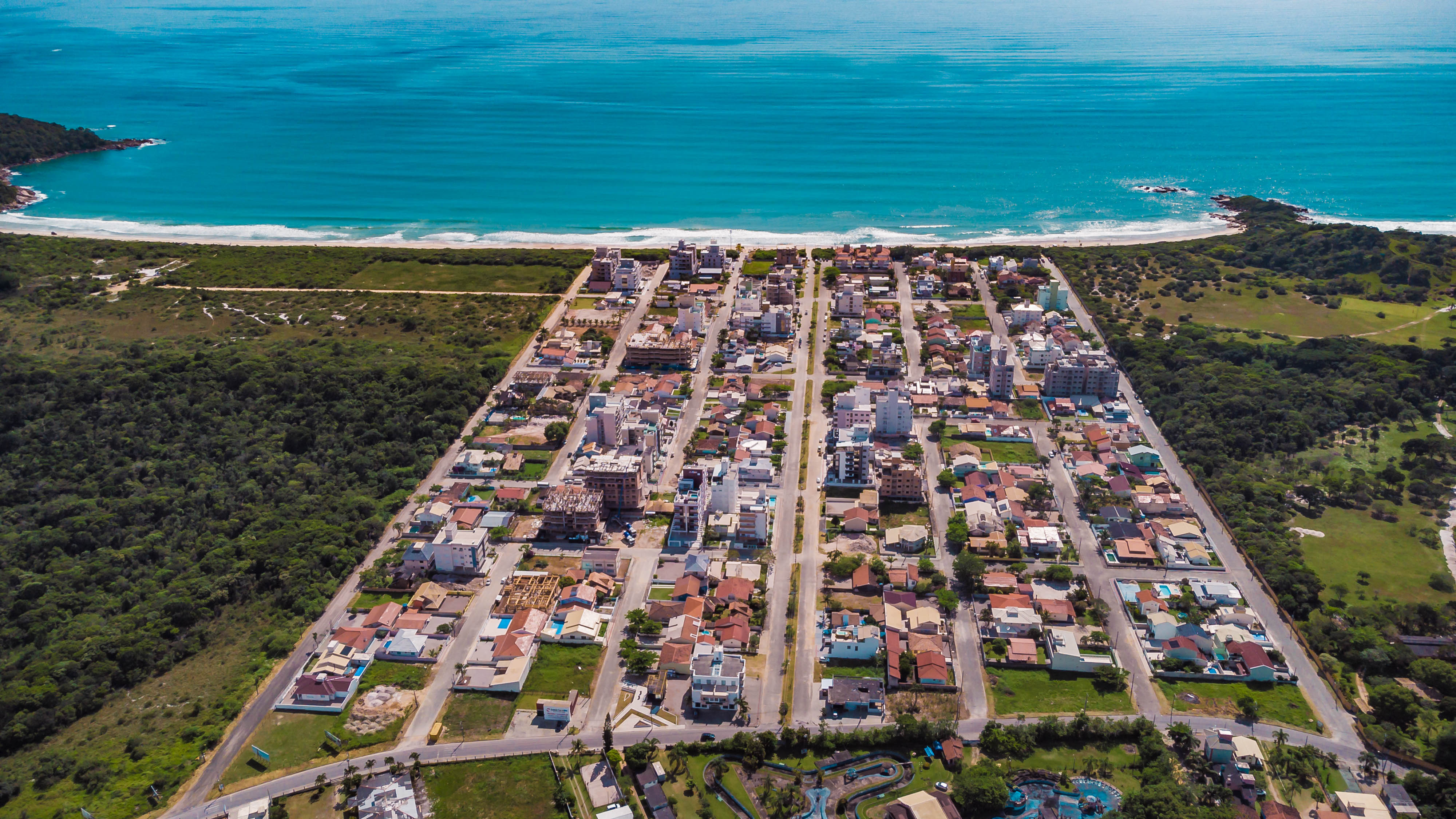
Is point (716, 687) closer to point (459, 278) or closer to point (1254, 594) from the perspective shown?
point (1254, 594)

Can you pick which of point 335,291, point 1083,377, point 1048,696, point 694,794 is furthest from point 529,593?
point 335,291

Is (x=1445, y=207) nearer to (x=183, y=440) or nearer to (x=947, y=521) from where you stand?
(x=947, y=521)

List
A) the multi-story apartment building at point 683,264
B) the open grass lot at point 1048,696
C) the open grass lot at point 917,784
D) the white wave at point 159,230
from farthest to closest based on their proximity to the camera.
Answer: the white wave at point 159,230
the multi-story apartment building at point 683,264
the open grass lot at point 1048,696
the open grass lot at point 917,784

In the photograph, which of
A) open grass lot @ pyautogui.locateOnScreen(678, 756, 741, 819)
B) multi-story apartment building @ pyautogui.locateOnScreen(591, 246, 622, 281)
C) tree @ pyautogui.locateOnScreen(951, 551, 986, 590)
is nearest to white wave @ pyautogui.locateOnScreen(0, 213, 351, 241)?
multi-story apartment building @ pyautogui.locateOnScreen(591, 246, 622, 281)

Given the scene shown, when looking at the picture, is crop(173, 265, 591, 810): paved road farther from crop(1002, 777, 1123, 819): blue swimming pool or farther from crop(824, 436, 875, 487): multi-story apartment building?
crop(1002, 777, 1123, 819): blue swimming pool

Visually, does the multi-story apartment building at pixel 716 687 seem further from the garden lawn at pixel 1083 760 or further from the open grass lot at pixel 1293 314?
the open grass lot at pixel 1293 314

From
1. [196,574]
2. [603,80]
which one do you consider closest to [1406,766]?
[196,574]

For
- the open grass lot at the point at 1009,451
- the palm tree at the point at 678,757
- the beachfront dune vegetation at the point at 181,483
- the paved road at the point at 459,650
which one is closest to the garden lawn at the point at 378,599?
the beachfront dune vegetation at the point at 181,483
